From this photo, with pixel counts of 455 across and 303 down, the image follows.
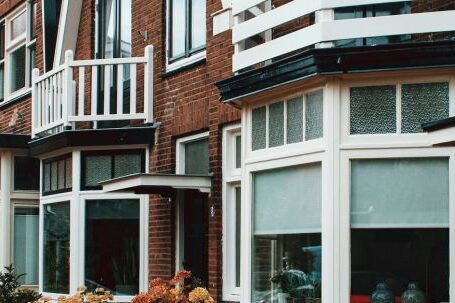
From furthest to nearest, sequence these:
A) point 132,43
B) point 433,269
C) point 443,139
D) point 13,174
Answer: point 13,174
point 132,43
point 433,269
point 443,139

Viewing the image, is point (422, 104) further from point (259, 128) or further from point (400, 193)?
point (259, 128)

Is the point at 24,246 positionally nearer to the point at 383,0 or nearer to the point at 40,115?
the point at 40,115

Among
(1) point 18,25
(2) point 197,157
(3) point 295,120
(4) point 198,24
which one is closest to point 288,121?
(3) point 295,120

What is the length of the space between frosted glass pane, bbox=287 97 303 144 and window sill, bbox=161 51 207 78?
3.13 meters

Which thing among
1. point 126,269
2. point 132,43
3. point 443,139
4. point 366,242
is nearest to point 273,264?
point 366,242

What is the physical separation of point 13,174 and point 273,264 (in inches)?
318

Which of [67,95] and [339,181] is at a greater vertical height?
[67,95]

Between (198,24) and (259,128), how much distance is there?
11.1 feet

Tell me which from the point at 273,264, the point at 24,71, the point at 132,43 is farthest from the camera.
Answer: the point at 24,71

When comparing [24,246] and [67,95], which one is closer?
[67,95]

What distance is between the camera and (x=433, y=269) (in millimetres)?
7934

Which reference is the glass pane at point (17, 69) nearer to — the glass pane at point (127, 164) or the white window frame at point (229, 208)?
the glass pane at point (127, 164)

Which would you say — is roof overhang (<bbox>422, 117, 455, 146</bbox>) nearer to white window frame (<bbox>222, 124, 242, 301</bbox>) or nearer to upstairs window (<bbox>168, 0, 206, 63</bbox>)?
white window frame (<bbox>222, 124, 242, 301</bbox>)

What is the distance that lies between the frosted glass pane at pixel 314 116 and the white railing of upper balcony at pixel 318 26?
0.45 m
